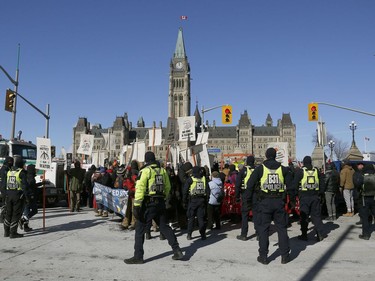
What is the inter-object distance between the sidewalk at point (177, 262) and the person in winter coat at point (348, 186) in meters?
3.29

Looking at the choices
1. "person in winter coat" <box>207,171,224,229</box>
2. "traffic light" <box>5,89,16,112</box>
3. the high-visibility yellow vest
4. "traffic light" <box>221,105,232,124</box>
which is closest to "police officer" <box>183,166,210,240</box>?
"person in winter coat" <box>207,171,224,229</box>

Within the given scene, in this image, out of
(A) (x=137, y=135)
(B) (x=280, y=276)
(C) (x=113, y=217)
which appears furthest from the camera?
(A) (x=137, y=135)

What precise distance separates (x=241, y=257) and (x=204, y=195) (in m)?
2.30

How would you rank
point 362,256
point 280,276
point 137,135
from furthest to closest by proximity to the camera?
point 137,135 → point 362,256 → point 280,276

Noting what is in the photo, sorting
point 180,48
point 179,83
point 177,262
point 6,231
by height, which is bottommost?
point 177,262

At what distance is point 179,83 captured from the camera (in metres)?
163

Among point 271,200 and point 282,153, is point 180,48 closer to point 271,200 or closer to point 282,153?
point 282,153

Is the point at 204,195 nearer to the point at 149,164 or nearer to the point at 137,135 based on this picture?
the point at 149,164

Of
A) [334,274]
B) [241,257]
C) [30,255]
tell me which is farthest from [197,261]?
[30,255]

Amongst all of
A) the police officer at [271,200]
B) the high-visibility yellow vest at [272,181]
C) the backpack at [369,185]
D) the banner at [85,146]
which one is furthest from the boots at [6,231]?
the banner at [85,146]

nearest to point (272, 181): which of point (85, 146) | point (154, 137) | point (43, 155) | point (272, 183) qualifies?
point (272, 183)

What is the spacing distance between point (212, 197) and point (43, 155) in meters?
5.49

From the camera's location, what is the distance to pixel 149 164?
7.11 m

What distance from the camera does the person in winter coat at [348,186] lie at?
13.3 meters
